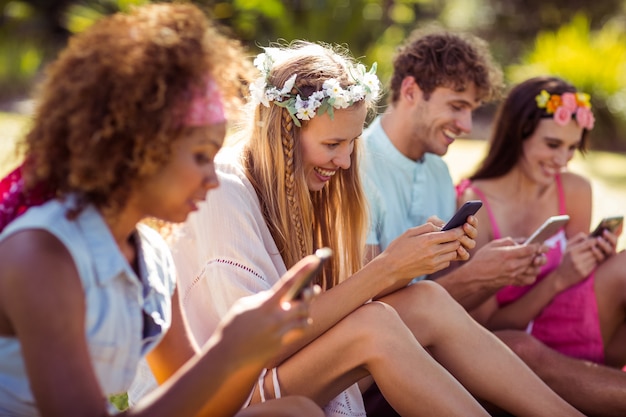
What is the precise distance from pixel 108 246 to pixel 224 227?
1.00 meters

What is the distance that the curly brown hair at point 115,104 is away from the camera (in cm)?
204

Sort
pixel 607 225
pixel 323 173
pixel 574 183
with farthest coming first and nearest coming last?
pixel 574 183
pixel 607 225
pixel 323 173

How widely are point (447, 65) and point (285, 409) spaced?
2491 millimetres

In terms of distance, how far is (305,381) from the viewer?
10.0 ft

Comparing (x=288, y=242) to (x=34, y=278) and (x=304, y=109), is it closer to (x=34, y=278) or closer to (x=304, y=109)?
(x=304, y=109)

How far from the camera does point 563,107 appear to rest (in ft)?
15.3

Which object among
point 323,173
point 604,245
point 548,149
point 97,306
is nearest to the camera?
point 97,306

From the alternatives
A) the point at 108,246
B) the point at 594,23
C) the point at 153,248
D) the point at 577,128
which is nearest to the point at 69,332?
the point at 108,246

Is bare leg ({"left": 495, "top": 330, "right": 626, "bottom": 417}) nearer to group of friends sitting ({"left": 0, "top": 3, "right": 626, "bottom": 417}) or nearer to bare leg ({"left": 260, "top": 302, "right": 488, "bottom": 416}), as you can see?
group of friends sitting ({"left": 0, "top": 3, "right": 626, "bottom": 417})

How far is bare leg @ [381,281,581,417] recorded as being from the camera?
10.6 ft

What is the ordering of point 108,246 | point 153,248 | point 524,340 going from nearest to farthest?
1. point 108,246
2. point 153,248
3. point 524,340

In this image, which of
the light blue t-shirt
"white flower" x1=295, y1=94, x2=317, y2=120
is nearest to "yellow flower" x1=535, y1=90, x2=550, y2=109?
the light blue t-shirt

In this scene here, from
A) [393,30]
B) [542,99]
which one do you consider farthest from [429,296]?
[393,30]

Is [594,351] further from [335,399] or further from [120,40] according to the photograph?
[120,40]
